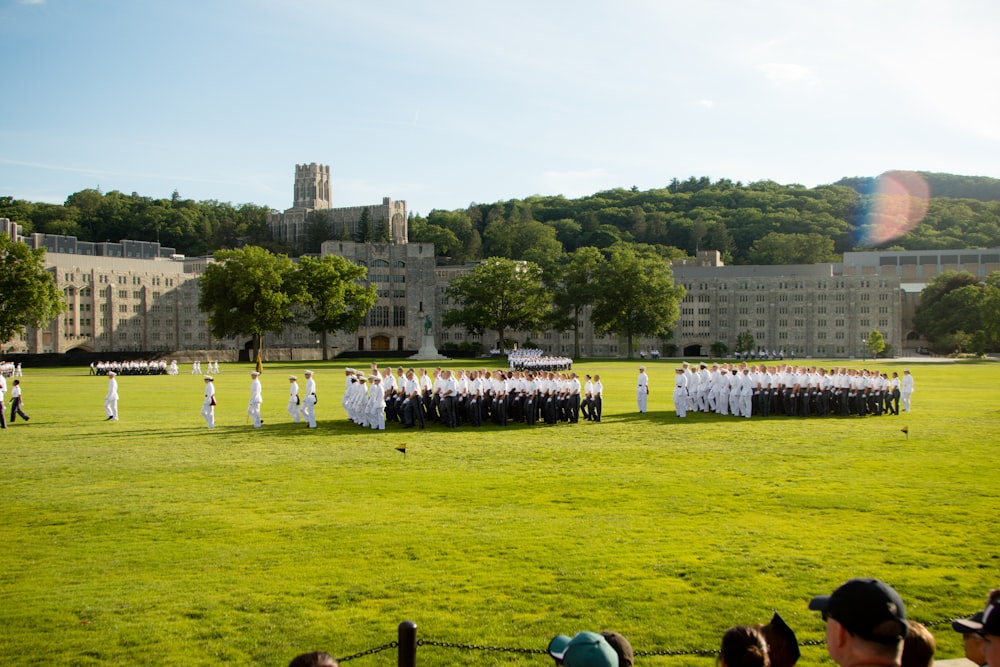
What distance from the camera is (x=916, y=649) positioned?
4.16 metres

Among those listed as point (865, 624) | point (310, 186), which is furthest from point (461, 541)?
point (310, 186)

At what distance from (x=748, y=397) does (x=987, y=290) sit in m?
80.2

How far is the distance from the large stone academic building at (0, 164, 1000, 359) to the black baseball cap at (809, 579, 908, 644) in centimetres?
11563

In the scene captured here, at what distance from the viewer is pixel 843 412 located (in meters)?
29.4

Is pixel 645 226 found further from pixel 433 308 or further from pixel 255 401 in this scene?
pixel 255 401

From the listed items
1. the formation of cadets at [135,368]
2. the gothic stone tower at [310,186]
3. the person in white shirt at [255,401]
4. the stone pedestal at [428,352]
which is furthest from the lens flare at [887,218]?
the person in white shirt at [255,401]

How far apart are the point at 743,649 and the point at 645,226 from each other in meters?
180

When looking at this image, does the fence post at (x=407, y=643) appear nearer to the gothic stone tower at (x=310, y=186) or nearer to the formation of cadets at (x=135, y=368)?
the formation of cadets at (x=135, y=368)

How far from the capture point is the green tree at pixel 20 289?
67.1m

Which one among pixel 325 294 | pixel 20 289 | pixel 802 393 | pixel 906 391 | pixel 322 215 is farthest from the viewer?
pixel 322 215

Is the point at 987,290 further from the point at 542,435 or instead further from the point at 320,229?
the point at 320,229

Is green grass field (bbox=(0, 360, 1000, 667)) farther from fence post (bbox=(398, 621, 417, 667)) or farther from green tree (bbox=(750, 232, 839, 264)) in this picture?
green tree (bbox=(750, 232, 839, 264))

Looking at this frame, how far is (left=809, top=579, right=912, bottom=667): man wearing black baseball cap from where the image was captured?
3.62 m

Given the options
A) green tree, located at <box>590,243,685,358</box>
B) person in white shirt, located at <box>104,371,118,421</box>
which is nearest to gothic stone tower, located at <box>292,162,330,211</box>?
green tree, located at <box>590,243,685,358</box>
